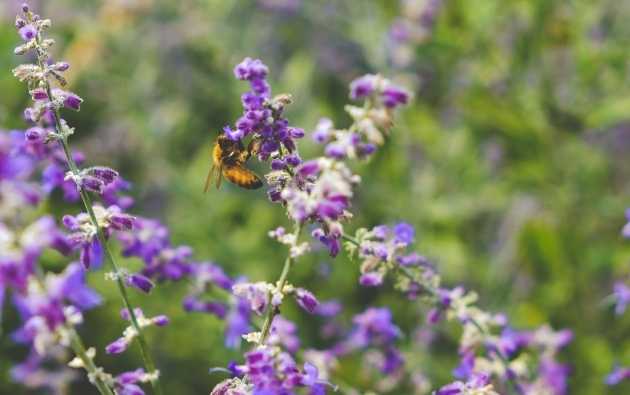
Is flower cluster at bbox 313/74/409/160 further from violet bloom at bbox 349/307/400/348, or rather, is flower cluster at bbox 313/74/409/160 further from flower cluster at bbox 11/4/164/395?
violet bloom at bbox 349/307/400/348

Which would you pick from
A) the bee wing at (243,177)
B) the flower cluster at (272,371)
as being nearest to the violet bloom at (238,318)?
the bee wing at (243,177)

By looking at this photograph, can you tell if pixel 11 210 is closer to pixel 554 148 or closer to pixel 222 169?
pixel 222 169

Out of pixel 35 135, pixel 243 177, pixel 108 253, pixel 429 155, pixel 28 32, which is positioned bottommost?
pixel 108 253

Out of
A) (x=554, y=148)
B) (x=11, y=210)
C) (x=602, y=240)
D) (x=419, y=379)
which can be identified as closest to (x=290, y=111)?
(x=554, y=148)

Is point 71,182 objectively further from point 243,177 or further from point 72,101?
point 243,177

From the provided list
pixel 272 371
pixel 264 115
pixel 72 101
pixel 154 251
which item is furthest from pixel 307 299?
pixel 154 251

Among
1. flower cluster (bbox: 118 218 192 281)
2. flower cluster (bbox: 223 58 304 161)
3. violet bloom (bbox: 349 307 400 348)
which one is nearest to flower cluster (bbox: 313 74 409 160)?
flower cluster (bbox: 223 58 304 161)

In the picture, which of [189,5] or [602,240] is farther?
[189,5]
